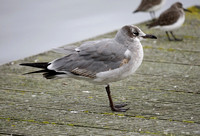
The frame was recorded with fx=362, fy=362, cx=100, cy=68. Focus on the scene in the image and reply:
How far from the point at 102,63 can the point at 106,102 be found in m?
0.43

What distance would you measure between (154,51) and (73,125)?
240cm

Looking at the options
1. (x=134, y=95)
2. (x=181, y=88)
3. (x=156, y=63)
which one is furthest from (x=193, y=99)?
(x=156, y=63)

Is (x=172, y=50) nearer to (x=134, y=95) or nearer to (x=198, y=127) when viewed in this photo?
(x=134, y=95)

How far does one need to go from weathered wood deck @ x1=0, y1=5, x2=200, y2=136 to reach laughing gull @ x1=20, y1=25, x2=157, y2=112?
0.89 feet

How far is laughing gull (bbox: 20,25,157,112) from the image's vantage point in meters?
3.37

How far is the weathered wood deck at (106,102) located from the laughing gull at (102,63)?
0.27m

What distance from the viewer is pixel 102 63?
3414 millimetres

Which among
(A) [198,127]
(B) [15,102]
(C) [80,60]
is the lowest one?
(A) [198,127]

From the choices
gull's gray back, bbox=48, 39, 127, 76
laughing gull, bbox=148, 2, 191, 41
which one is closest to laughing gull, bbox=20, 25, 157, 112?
gull's gray back, bbox=48, 39, 127, 76

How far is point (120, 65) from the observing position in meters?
3.36

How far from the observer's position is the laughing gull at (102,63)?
11.1ft

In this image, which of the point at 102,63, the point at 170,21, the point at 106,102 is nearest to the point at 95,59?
the point at 102,63

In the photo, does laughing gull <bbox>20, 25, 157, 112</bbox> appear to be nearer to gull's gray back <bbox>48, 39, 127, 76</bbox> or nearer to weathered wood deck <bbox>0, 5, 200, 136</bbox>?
gull's gray back <bbox>48, 39, 127, 76</bbox>

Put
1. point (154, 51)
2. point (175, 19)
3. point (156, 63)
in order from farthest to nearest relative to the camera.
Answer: point (175, 19)
point (154, 51)
point (156, 63)
